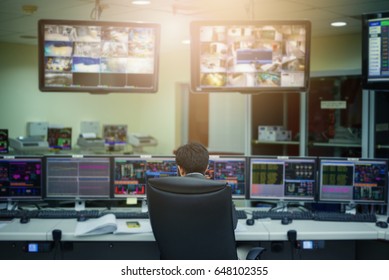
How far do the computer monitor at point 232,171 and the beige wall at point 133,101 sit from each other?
1.87m

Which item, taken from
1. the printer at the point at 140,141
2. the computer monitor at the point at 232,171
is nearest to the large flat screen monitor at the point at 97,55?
the computer monitor at the point at 232,171

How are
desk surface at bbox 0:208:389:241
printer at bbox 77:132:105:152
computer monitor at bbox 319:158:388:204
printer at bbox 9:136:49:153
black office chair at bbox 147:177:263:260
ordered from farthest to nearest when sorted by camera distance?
printer at bbox 77:132:105:152 < printer at bbox 9:136:49:153 < computer monitor at bbox 319:158:388:204 < desk surface at bbox 0:208:389:241 < black office chair at bbox 147:177:263:260

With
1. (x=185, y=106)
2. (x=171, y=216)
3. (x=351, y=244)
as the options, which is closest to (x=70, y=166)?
(x=171, y=216)

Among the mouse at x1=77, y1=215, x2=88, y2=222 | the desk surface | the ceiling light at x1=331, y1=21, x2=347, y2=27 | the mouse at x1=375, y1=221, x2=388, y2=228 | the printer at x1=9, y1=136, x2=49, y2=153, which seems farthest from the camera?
the printer at x1=9, y1=136, x2=49, y2=153

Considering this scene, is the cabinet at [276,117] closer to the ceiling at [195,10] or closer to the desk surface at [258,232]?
the ceiling at [195,10]

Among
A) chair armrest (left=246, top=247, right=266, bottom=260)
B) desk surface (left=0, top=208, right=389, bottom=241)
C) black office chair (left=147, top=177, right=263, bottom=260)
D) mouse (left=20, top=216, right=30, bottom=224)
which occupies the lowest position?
chair armrest (left=246, top=247, right=266, bottom=260)

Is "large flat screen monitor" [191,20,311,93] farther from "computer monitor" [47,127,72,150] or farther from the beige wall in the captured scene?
"computer monitor" [47,127,72,150]

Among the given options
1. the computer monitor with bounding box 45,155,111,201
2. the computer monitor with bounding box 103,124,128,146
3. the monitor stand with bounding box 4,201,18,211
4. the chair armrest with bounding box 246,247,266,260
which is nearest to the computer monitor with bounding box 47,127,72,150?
the computer monitor with bounding box 103,124,128,146

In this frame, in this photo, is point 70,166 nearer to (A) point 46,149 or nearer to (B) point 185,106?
(A) point 46,149

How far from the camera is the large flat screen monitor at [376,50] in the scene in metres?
3.45

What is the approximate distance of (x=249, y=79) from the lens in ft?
11.5

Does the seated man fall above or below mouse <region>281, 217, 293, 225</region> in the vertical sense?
above

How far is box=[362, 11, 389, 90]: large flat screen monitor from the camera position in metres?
3.45

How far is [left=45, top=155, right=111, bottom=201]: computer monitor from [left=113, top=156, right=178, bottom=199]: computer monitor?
71mm
